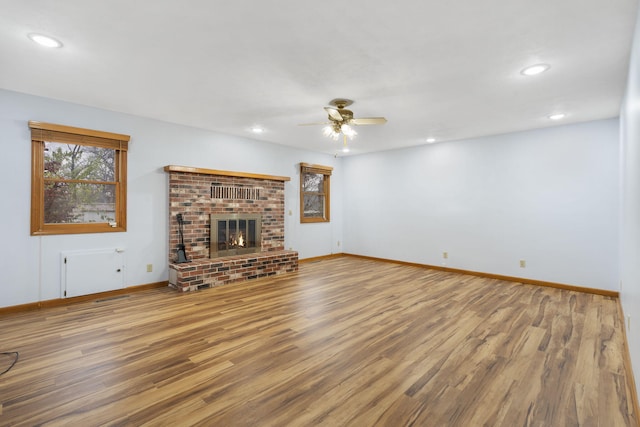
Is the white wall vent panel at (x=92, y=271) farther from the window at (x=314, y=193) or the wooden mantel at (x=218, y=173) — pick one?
the window at (x=314, y=193)

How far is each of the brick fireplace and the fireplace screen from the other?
48 mm

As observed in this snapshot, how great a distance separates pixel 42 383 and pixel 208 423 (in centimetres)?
134

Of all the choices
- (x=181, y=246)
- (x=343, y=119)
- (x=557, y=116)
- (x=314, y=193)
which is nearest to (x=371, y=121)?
(x=343, y=119)

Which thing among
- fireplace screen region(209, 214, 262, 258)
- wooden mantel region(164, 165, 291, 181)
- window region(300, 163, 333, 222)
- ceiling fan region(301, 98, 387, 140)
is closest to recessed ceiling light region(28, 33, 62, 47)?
wooden mantel region(164, 165, 291, 181)

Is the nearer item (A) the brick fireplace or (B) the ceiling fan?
(B) the ceiling fan

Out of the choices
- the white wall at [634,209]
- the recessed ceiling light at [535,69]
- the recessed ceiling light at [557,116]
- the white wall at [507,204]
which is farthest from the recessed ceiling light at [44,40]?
the white wall at [507,204]

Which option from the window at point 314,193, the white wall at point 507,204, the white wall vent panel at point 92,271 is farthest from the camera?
the window at point 314,193

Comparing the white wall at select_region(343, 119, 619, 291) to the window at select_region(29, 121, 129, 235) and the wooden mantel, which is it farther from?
the window at select_region(29, 121, 129, 235)

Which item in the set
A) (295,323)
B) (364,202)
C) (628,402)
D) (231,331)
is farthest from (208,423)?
(364,202)

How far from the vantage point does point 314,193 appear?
283 inches

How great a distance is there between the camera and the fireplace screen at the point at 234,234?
522 centimetres

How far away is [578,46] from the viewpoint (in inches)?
95.8

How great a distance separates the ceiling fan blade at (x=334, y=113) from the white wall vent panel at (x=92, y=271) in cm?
339

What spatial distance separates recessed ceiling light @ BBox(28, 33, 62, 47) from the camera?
2.35 meters
